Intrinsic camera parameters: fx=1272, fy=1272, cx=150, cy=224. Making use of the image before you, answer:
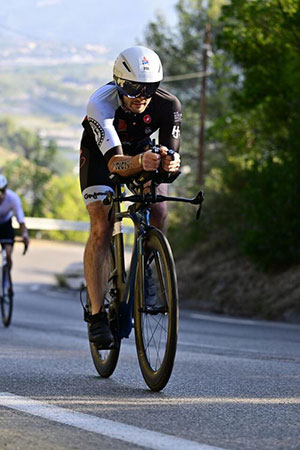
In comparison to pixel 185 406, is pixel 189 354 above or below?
below

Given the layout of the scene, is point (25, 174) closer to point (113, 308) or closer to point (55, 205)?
point (55, 205)

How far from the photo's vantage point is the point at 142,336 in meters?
7.25

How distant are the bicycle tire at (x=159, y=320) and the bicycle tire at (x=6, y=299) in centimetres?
962

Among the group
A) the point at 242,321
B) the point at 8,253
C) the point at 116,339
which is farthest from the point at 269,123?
the point at 116,339

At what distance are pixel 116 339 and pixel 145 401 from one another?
112 centimetres

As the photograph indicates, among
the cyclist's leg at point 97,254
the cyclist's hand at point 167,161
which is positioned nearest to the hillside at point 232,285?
the cyclist's leg at point 97,254

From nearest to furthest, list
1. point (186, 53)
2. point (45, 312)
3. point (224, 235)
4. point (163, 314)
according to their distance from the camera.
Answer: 1. point (163, 314)
2. point (45, 312)
3. point (224, 235)
4. point (186, 53)

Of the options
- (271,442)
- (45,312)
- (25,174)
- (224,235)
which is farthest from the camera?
(25,174)

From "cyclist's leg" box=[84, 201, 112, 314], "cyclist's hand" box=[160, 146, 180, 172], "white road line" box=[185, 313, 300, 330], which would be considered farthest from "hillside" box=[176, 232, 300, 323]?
"cyclist's hand" box=[160, 146, 180, 172]

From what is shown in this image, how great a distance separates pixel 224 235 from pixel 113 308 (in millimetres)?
22675

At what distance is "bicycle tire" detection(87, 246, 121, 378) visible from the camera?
762cm

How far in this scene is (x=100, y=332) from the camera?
25.0ft

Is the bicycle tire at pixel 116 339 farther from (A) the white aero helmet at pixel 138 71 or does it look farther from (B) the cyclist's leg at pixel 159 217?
(A) the white aero helmet at pixel 138 71

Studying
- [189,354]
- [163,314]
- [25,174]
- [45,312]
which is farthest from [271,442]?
[25,174]
